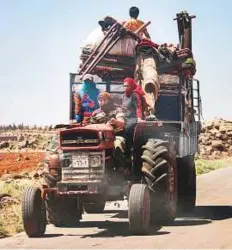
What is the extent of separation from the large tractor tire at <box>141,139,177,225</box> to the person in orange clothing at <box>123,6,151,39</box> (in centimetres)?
357

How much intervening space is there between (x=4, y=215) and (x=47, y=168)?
193 centimetres

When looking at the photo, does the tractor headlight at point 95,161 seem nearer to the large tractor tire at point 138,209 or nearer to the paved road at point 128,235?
the large tractor tire at point 138,209

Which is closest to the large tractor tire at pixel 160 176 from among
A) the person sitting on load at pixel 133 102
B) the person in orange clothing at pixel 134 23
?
the person sitting on load at pixel 133 102

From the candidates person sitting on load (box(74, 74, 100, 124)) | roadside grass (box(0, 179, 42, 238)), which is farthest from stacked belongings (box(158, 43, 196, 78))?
roadside grass (box(0, 179, 42, 238))

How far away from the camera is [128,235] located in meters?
11.4

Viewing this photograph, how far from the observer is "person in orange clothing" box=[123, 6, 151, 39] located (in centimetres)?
1546

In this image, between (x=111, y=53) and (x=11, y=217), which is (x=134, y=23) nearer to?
(x=111, y=53)

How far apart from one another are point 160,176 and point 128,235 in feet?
4.34

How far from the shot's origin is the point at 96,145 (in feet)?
38.4

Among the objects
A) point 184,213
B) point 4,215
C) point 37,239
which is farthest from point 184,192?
point 37,239

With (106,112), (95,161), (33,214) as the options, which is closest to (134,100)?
(106,112)

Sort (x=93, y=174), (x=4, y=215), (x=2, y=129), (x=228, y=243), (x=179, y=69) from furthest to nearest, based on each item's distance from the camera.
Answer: (x=2, y=129), (x=179, y=69), (x=4, y=215), (x=93, y=174), (x=228, y=243)

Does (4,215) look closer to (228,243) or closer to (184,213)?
(184,213)

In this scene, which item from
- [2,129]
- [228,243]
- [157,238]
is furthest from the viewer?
[2,129]
